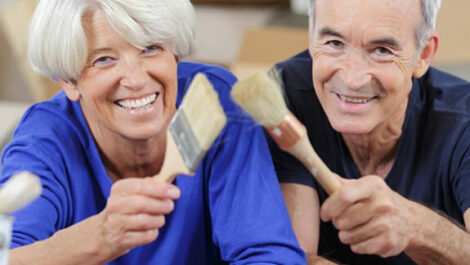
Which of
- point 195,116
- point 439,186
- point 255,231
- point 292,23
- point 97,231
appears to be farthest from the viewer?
point 292,23

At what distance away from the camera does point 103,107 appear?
1.32 meters

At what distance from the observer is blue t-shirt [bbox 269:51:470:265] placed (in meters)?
1.45

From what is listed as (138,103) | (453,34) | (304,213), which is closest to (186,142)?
(138,103)

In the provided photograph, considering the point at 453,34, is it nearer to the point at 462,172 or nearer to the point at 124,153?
the point at 462,172

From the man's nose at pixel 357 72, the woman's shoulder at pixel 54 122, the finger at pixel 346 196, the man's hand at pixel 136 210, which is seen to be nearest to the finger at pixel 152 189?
the man's hand at pixel 136 210

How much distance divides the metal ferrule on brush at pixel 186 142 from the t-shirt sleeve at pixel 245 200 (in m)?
0.30

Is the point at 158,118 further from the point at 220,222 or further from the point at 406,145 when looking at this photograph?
the point at 406,145

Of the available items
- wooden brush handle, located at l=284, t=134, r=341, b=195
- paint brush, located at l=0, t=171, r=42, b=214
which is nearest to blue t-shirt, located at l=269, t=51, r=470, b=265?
wooden brush handle, located at l=284, t=134, r=341, b=195

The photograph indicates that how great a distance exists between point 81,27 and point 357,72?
560 millimetres

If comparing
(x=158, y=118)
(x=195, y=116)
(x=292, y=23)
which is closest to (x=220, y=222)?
(x=158, y=118)

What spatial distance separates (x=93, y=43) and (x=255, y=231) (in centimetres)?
48

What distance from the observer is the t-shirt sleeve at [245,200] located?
1282 millimetres

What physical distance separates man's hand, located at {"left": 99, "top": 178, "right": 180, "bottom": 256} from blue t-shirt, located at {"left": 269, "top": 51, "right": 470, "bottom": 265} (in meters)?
0.50

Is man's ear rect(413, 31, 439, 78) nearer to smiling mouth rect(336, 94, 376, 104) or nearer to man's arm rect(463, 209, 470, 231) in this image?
smiling mouth rect(336, 94, 376, 104)
